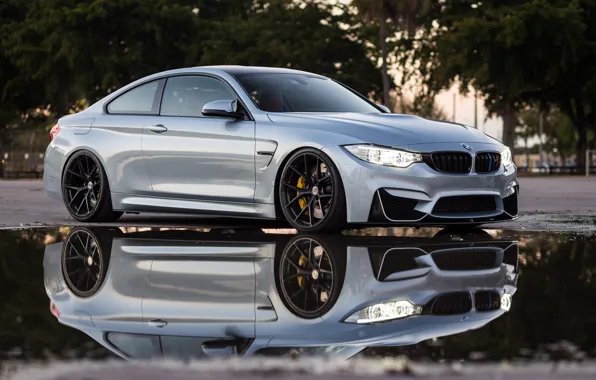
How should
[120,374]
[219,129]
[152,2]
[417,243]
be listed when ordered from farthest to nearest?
1. [152,2]
2. [219,129]
3. [417,243]
4. [120,374]

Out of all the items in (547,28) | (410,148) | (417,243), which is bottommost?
(417,243)

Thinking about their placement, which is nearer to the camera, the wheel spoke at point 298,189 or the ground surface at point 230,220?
the wheel spoke at point 298,189

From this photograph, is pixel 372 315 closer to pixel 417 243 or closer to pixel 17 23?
pixel 417 243

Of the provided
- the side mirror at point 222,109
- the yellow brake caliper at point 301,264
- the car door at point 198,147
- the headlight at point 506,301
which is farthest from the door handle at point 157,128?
the headlight at point 506,301

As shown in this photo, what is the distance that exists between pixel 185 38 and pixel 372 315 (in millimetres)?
47549

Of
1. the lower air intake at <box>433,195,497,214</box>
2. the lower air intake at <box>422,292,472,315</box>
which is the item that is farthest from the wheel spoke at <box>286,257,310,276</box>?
the lower air intake at <box>433,195,497,214</box>

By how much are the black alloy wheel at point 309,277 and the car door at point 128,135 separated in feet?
8.47

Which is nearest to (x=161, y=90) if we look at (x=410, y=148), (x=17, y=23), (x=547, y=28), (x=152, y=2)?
(x=410, y=148)

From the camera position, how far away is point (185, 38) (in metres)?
52.1

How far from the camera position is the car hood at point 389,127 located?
9.74m

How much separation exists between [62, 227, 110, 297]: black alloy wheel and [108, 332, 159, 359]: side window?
149 cm

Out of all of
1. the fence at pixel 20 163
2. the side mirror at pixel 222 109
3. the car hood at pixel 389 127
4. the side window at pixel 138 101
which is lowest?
the fence at pixel 20 163

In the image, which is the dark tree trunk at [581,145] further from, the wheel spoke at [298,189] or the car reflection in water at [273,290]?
the car reflection in water at [273,290]

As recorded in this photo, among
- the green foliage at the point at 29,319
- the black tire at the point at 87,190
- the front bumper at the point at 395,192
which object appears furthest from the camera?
the black tire at the point at 87,190
